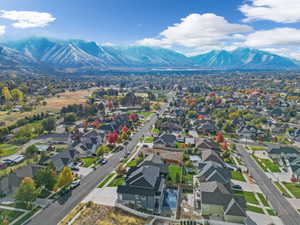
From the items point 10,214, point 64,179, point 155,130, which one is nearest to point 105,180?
point 64,179

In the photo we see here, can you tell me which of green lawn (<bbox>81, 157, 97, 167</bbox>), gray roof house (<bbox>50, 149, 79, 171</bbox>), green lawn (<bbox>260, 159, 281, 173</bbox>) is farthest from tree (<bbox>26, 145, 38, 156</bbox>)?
green lawn (<bbox>260, 159, 281, 173</bbox>)

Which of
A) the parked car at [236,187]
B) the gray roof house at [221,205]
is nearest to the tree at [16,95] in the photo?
the gray roof house at [221,205]

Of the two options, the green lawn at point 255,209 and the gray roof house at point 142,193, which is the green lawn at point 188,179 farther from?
the green lawn at point 255,209

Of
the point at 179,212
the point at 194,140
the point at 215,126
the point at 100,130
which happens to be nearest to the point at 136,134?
the point at 100,130

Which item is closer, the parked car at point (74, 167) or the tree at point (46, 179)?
the tree at point (46, 179)

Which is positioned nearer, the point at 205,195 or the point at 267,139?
the point at 205,195

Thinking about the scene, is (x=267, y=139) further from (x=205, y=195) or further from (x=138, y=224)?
(x=138, y=224)
